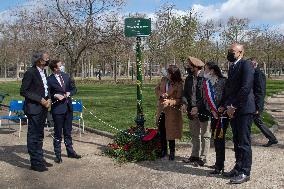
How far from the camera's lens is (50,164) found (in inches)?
303

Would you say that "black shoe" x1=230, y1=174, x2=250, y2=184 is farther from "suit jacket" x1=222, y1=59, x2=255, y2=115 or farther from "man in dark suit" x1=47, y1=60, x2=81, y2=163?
"man in dark suit" x1=47, y1=60, x2=81, y2=163

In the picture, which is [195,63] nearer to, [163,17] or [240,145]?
[240,145]

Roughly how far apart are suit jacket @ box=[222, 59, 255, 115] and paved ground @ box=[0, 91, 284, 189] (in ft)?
3.74

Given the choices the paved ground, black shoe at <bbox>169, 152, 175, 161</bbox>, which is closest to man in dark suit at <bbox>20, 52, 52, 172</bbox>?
the paved ground

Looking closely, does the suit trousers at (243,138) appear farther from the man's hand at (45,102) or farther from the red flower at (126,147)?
the man's hand at (45,102)

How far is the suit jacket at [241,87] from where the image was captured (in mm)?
6312

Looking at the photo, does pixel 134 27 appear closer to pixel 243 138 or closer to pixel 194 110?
pixel 194 110

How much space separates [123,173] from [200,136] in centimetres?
160

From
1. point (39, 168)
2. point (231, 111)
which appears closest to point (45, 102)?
point (39, 168)

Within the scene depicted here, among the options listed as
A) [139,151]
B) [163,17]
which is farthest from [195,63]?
[163,17]

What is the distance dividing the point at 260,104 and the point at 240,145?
29.8 inches

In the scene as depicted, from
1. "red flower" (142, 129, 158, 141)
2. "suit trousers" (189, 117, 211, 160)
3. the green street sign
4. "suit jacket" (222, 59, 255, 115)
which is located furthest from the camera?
the green street sign

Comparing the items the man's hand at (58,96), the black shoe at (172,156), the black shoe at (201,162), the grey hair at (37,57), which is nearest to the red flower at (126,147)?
the black shoe at (172,156)

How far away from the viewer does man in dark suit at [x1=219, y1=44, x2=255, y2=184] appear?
6357mm
